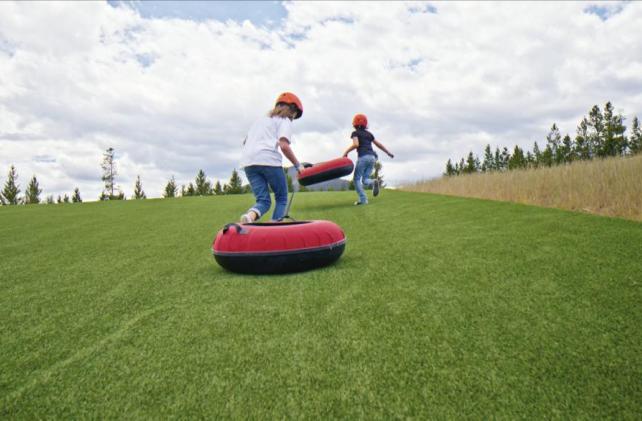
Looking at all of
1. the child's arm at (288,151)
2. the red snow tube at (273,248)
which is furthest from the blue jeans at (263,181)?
the red snow tube at (273,248)

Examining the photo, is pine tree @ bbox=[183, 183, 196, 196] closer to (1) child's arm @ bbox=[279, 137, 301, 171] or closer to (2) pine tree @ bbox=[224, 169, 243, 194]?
(2) pine tree @ bbox=[224, 169, 243, 194]

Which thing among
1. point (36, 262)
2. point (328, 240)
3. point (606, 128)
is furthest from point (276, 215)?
point (606, 128)

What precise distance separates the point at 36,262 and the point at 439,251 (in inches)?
143

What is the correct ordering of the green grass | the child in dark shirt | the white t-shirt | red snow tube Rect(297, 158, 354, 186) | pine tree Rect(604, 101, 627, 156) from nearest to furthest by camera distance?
the green grass, the white t-shirt, red snow tube Rect(297, 158, 354, 186), the child in dark shirt, pine tree Rect(604, 101, 627, 156)

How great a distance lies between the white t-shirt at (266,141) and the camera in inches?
158

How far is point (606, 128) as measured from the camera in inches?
1906

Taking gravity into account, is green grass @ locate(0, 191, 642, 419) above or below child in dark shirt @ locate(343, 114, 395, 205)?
below

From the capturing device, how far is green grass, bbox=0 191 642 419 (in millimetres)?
1281

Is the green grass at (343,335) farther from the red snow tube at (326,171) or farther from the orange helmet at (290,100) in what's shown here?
the red snow tube at (326,171)

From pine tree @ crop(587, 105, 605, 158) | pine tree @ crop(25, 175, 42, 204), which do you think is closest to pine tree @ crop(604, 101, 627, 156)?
pine tree @ crop(587, 105, 605, 158)

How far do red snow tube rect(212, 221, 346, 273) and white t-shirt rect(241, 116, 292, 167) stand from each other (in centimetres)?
138

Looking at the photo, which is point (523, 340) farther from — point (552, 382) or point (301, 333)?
point (301, 333)

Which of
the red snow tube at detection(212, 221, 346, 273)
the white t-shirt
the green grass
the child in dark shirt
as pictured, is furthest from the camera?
the child in dark shirt

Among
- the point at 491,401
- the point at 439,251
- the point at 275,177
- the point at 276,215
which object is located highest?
the point at 275,177
